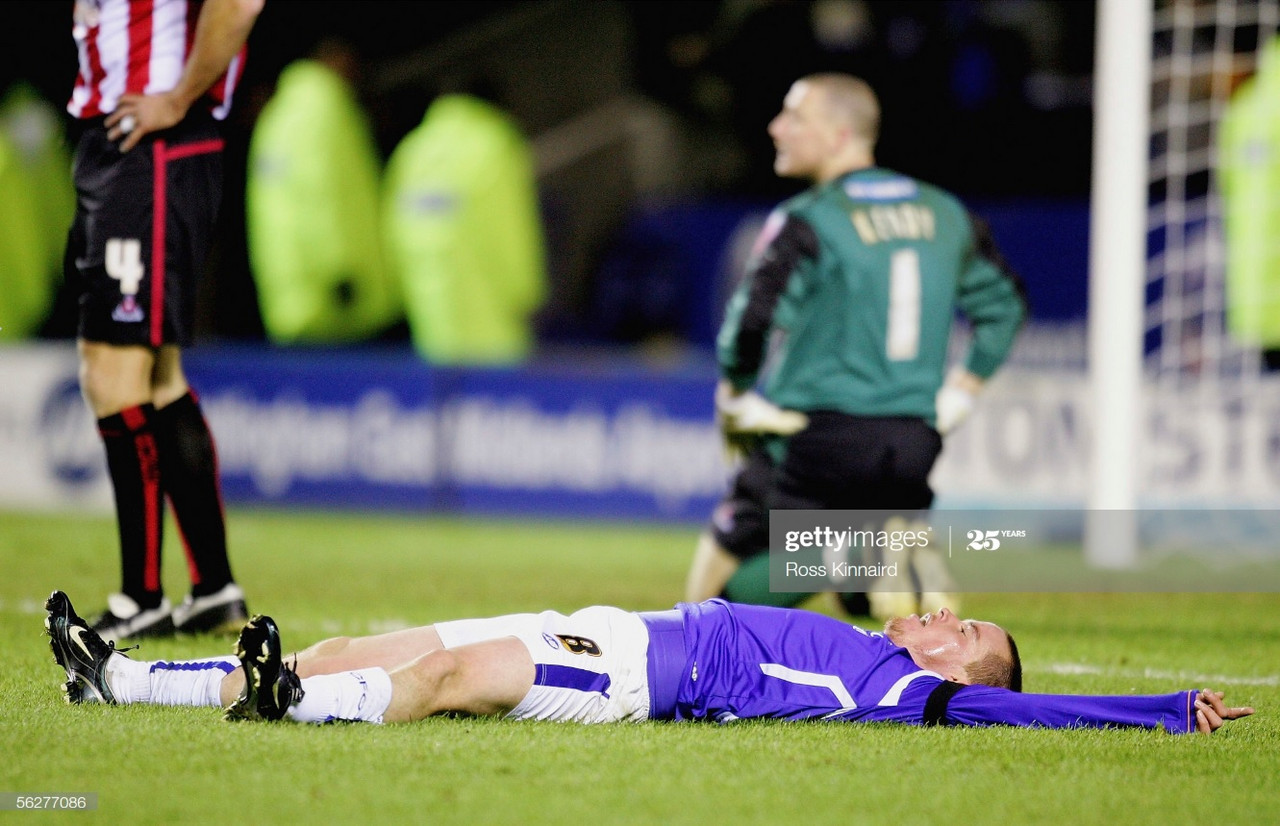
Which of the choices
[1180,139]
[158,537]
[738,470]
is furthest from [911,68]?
[158,537]

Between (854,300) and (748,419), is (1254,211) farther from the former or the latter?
(748,419)

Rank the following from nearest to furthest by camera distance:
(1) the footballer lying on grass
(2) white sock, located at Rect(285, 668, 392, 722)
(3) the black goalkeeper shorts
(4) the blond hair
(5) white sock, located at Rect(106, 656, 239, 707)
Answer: (2) white sock, located at Rect(285, 668, 392, 722), (1) the footballer lying on grass, (5) white sock, located at Rect(106, 656, 239, 707), (3) the black goalkeeper shorts, (4) the blond hair

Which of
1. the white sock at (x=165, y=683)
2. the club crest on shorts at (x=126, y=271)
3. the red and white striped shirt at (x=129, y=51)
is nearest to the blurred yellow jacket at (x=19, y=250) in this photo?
the red and white striped shirt at (x=129, y=51)

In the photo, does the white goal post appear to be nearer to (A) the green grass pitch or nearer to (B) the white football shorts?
(A) the green grass pitch

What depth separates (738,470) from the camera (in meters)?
6.39

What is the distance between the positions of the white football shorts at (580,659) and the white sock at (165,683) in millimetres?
576

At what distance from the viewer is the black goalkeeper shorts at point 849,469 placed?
6094mm

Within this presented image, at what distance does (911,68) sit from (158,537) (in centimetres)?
942

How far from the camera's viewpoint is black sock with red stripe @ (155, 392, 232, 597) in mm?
5637

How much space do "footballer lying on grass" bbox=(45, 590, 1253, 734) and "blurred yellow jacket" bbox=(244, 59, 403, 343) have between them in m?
8.30

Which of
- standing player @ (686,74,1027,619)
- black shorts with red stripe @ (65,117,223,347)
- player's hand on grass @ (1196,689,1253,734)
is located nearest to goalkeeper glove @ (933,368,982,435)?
standing player @ (686,74,1027,619)

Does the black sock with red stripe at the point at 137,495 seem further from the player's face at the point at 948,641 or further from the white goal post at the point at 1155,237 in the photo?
the white goal post at the point at 1155,237

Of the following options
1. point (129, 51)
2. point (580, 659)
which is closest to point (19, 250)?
point (129, 51)

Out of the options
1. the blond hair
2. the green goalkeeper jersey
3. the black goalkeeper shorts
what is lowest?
the black goalkeeper shorts
